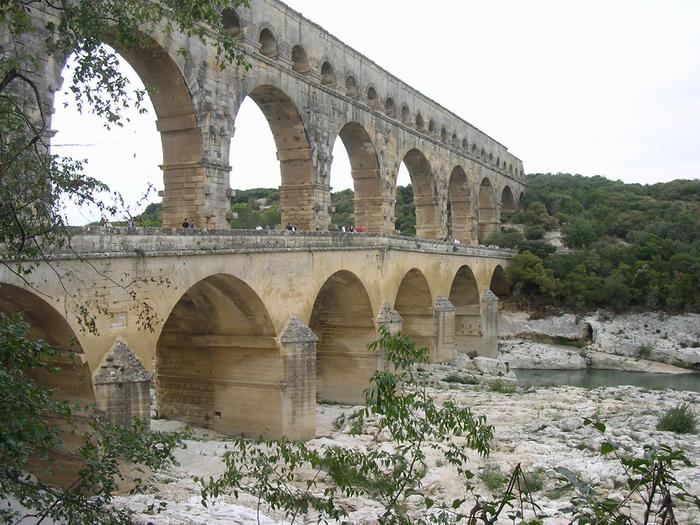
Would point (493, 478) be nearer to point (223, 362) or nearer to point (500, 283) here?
point (223, 362)

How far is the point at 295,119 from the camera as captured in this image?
2009cm

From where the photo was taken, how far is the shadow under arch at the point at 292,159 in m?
20.0

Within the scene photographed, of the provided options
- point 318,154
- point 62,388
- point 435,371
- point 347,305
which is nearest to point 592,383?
point 435,371

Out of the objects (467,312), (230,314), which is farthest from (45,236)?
(467,312)

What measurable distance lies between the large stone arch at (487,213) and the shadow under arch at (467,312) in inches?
462

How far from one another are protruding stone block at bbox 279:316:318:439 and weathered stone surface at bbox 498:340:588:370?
17.2 metres

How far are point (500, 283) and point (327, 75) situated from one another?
Answer: 20122mm

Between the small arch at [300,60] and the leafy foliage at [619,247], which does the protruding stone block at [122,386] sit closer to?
the small arch at [300,60]

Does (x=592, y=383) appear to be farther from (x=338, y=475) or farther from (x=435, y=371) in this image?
(x=338, y=475)

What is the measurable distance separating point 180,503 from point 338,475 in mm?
7005

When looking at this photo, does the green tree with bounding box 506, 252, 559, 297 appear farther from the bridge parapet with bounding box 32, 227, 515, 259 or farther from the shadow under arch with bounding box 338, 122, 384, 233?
the bridge parapet with bounding box 32, 227, 515, 259

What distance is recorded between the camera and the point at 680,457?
355cm

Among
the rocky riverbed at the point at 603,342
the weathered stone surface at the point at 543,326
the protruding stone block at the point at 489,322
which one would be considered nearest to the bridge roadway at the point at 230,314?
the protruding stone block at the point at 489,322

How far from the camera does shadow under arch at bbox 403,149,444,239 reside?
31312 millimetres
